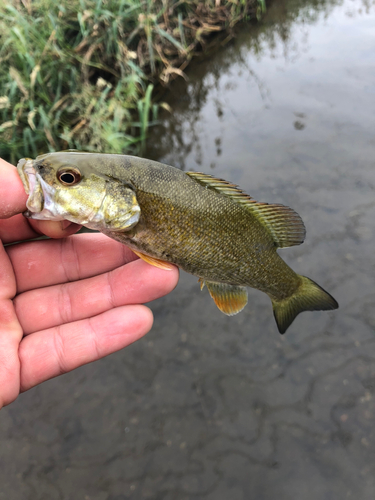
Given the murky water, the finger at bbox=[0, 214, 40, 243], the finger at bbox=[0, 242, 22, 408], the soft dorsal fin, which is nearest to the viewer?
the finger at bbox=[0, 242, 22, 408]

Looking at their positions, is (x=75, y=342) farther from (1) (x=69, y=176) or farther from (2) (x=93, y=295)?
(1) (x=69, y=176)

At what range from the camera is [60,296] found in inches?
102

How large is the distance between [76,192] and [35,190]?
0.23 meters

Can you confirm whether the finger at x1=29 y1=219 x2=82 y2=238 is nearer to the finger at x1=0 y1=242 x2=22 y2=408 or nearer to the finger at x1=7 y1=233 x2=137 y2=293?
the finger at x1=7 y1=233 x2=137 y2=293

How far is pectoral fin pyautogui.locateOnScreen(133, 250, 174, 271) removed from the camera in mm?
2297

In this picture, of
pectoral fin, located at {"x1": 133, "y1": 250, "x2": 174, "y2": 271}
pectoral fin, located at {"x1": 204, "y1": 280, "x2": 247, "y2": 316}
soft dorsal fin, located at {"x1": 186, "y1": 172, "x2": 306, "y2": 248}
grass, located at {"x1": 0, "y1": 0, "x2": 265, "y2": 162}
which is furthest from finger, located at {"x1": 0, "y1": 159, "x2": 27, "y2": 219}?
grass, located at {"x1": 0, "y1": 0, "x2": 265, "y2": 162}

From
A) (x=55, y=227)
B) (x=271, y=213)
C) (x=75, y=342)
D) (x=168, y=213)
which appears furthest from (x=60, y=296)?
(x=271, y=213)

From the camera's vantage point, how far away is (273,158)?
5559mm

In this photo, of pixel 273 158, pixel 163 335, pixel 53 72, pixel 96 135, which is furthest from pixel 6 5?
pixel 163 335

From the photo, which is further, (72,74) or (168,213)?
(72,74)

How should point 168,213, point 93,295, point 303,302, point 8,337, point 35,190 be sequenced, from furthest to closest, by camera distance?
point 303,302, point 93,295, point 8,337, point 168,213, point 35,190

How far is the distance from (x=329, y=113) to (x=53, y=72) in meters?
4.77

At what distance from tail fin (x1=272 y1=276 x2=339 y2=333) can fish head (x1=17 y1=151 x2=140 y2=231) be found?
1.34m

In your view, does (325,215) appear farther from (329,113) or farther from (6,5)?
(6,5)
